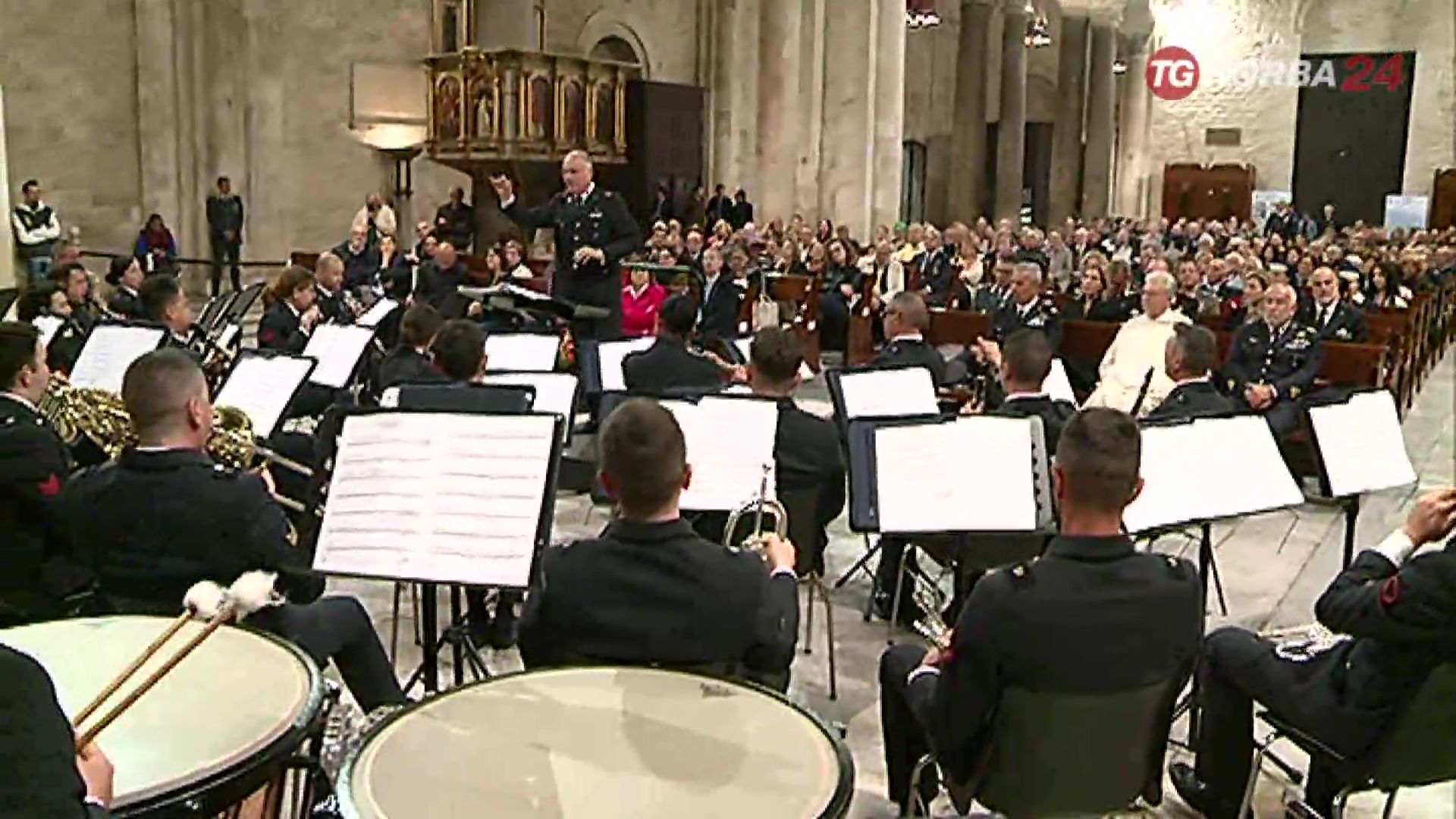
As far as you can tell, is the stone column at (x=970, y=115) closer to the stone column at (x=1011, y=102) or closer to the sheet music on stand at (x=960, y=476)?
the stone column at (x=1011, y=102)

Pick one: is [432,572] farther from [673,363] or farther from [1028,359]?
[673,363]

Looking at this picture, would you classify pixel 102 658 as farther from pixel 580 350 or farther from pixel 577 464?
pixel 580 350

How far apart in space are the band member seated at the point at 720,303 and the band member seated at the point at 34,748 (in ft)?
31.7

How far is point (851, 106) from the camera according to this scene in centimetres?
1845

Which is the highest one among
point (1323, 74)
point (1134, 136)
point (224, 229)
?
point (1323, 74)

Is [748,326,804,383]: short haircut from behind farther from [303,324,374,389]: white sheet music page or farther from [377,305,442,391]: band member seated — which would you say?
[303,324,374,389]: white sheet music page

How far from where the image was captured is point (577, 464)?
656 cm

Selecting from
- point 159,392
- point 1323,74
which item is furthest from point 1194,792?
point 1323,74

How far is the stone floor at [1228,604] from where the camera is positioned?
419 cm

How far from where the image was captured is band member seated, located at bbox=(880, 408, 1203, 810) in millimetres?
2838

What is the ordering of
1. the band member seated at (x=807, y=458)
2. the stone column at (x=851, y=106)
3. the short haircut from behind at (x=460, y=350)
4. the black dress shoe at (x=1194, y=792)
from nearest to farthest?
1. the black dress shoe at (x=1194, y=792)
2. the band member seated at (x=807, y=458)
3. the short haircut from behind at (x=460, y=350)
4. the stone column at (x=851, y=106)

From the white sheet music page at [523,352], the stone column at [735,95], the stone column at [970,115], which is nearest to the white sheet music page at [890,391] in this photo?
the white sheet music page at [523,352]

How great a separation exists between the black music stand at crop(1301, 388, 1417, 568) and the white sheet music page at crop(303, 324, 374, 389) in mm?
4611

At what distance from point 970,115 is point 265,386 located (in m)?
24.7
